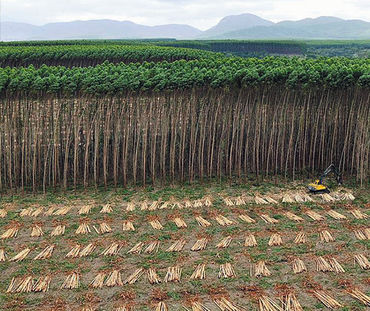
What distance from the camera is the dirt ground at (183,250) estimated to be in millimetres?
9555

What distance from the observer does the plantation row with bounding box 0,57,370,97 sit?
15883 millimetres

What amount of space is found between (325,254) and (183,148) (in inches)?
281

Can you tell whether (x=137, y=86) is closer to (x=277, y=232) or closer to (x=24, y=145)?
(x=24, y=145)

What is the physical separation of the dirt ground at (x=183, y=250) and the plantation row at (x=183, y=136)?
1.09 meters

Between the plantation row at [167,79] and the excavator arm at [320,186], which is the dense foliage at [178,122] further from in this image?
the excavator arm at [320,186]

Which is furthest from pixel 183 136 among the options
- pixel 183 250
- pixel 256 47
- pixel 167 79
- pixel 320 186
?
pixel 256 47

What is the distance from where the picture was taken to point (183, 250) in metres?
11.6

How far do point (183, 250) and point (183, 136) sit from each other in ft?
20.4

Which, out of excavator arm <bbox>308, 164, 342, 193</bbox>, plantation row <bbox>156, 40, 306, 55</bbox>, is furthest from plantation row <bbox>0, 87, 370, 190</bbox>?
plantation row <bbox>156, 40, 306, 55</bbox>

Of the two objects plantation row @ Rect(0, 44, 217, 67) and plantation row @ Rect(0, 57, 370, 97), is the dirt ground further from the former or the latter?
plantation row @ Rect(0, 44, 217, 67)

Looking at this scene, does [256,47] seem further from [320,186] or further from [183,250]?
[183,250]

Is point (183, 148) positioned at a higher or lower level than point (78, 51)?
lower

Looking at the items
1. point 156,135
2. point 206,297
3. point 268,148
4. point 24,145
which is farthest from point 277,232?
point 24,145

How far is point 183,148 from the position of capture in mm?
16766
